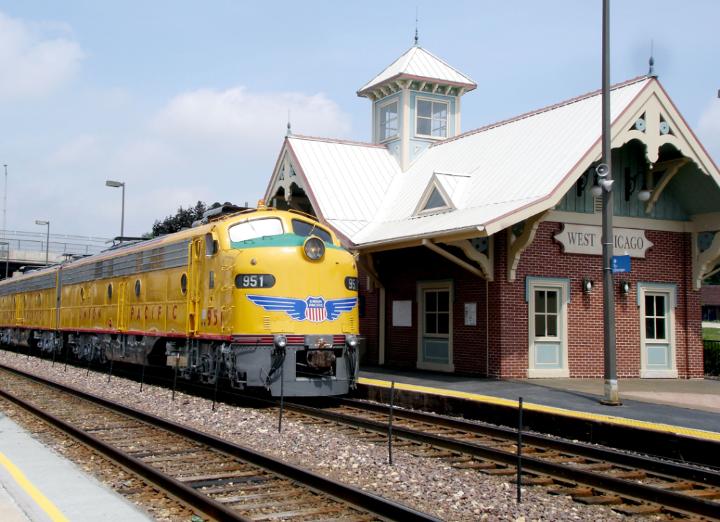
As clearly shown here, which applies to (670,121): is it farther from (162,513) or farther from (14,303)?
(14,303)

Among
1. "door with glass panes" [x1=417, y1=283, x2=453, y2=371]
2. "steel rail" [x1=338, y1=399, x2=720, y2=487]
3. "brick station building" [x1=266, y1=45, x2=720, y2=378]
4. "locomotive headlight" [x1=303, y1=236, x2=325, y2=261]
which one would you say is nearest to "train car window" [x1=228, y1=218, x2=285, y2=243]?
"locomotive headlight" [x1=303, y1=236, x2=325, y2=261]

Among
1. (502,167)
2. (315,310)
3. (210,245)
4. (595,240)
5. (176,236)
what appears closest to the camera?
(315,310)

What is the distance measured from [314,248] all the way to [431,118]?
13393 millimetres

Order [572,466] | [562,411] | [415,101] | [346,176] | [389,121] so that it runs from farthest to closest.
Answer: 1. [389,121]
2. [415,101]
3. [346,176]
4. [562,411]
5. [572,466]

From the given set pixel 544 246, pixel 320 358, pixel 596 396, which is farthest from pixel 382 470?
pixel 544 246

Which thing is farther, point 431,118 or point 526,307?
point 431,118

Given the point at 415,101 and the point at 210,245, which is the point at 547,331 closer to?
the point at 210,245

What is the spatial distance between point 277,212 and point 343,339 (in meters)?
2.71

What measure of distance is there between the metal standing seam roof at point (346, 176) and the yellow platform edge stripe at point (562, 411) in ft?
21.2

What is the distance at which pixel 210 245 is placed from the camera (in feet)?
48.2

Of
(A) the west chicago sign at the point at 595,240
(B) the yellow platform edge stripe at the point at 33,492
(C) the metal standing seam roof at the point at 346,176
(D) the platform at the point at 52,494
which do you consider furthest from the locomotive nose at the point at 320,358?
(C) the metal standing seam roof at the point at 346,176

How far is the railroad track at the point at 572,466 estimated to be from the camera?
24.8 feet

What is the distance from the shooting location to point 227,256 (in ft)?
46.1

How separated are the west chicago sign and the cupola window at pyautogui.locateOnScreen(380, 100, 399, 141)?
938cm
